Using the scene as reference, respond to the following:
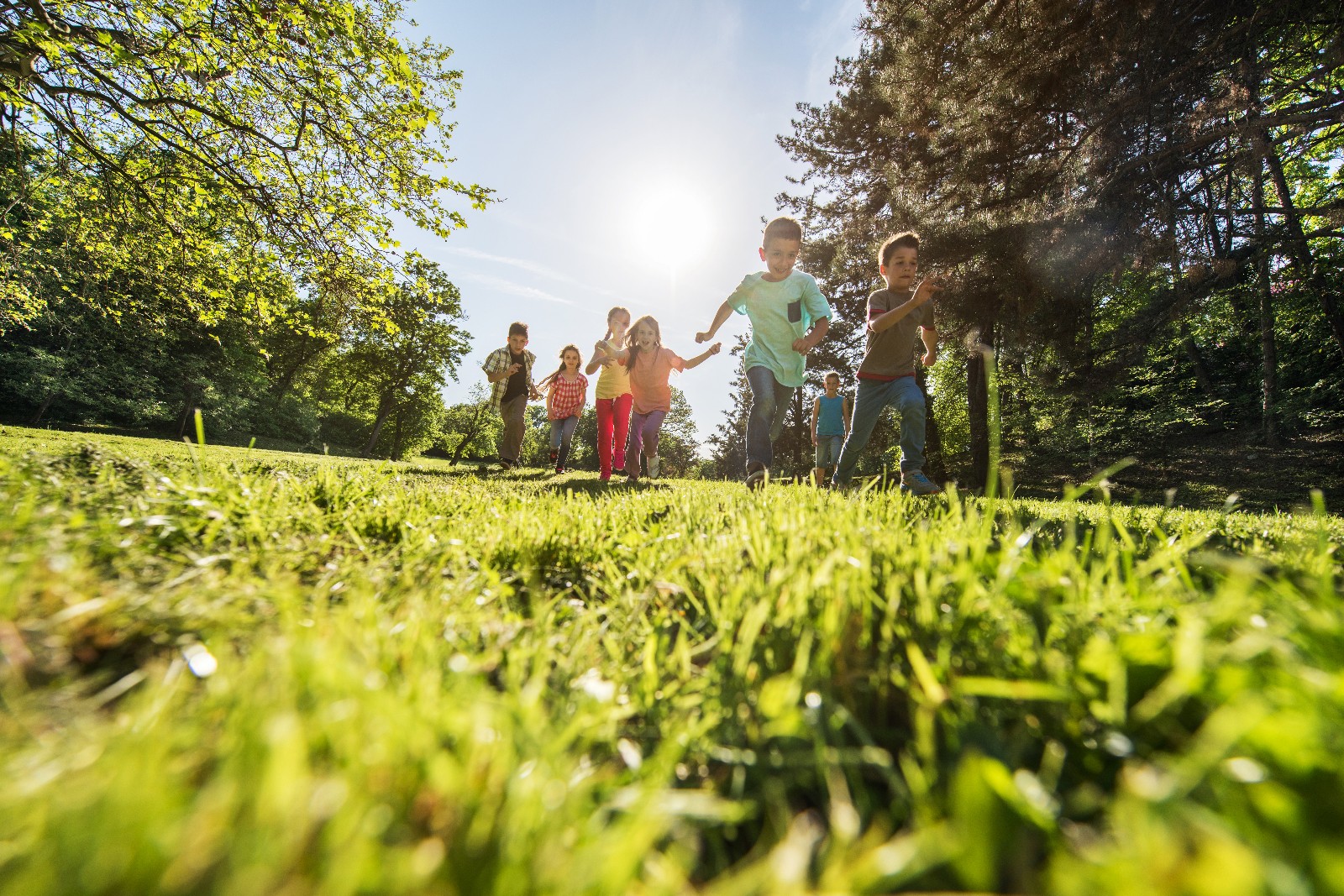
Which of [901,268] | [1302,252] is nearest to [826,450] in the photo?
[901,268]

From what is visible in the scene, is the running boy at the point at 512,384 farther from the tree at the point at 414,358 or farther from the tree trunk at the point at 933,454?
the tree at the point at 414,358

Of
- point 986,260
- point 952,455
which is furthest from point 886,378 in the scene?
point 952,455

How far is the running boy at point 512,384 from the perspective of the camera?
34.0 ft

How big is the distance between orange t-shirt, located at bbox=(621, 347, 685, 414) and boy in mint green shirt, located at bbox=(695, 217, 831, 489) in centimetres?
217

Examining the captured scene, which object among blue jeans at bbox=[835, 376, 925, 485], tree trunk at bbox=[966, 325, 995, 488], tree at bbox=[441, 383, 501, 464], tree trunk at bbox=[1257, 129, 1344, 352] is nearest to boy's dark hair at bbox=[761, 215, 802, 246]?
blue jeans at bbox=[835, 376, 925, 485]

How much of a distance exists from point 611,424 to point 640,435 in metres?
1.16

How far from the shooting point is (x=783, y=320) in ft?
21.9

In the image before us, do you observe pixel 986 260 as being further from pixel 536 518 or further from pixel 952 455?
pixel 952 455

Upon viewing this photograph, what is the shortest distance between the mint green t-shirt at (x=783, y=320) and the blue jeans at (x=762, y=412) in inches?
4.2

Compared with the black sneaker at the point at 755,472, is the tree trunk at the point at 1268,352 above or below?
above

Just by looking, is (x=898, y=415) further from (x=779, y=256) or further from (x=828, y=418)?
(x=828, y=418)

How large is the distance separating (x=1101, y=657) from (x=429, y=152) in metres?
10.3

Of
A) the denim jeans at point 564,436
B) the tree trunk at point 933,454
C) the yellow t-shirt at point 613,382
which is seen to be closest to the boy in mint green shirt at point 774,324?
the yellow t-shirt at point 613,382

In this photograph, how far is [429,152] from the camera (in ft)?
28.5
